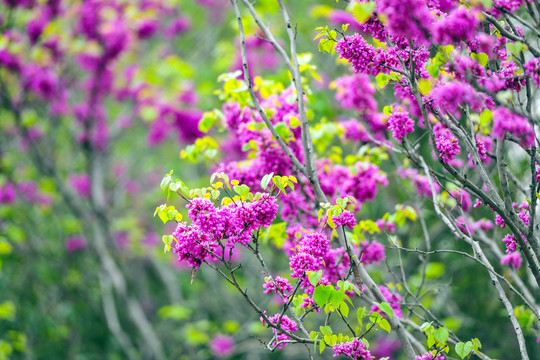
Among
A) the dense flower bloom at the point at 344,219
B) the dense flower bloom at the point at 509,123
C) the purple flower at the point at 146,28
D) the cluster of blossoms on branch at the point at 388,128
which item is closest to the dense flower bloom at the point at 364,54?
the cluster of blossoms on branch at the point at 388,128

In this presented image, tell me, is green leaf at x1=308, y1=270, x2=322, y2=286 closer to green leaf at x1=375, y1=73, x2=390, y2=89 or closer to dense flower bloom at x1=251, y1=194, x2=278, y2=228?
dense flower bloom at x1=251, y1=194, x2=278, y2=228

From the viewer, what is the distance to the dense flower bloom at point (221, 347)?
645 centimetres

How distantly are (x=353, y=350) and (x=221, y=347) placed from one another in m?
4.47

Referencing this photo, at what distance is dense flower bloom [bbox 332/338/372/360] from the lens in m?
2.35

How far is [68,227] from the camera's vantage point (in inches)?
309

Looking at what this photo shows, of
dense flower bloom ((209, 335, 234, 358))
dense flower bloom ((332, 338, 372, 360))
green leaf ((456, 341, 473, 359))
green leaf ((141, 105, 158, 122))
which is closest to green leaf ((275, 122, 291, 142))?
dense flower bloom ((332, 338, 372, 360))

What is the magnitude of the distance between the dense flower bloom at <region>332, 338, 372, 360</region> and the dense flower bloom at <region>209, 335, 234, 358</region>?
437cm

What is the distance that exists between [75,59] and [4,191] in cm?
240

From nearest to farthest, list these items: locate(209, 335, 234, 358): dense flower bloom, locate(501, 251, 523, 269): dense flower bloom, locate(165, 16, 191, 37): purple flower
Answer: locate(501, 251, 523, 269): dense flower bloom
locate(209, 335, 234, 358): dense flower bloom
locate(165, 16, 191, 37): purple flower

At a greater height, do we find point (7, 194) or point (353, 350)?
point (7, 194)

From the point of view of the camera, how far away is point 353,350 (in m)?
2.38

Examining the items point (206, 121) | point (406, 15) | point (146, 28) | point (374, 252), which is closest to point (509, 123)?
point (406, 15)

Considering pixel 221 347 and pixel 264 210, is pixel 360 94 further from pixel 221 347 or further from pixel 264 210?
pixel 221 347

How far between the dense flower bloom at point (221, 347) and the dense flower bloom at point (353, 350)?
437cm
